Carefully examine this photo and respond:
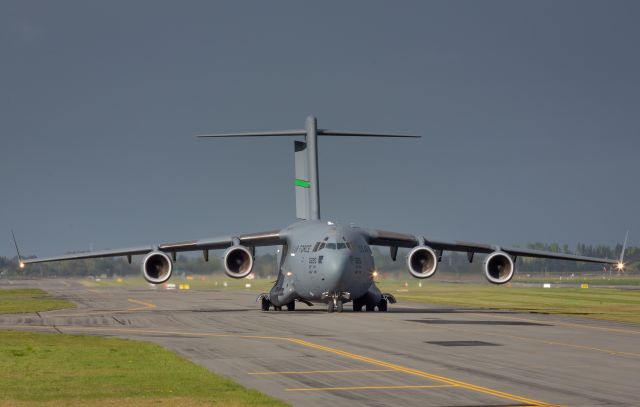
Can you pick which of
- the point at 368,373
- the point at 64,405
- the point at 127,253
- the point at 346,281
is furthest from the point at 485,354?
the point at 127,253

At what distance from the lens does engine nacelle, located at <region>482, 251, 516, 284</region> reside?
42.1 metres

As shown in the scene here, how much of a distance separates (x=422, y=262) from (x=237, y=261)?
7.74 metres

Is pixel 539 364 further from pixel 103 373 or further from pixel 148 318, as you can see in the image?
pixel 148 318

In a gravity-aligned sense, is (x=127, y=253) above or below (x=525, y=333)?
above

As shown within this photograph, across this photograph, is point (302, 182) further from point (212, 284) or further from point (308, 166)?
point (212, 284)

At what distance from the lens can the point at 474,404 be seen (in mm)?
14891

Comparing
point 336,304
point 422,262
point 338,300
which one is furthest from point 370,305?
point 338,300

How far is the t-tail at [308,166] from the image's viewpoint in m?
45.9

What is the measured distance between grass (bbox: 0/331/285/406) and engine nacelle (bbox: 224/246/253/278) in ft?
51.5

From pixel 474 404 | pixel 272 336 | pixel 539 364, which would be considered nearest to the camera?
pixel 474 404

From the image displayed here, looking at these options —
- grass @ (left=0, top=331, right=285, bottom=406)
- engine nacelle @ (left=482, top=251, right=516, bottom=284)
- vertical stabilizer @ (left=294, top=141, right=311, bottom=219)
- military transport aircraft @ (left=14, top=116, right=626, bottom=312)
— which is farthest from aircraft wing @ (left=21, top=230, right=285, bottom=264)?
grass @ (left=0, top=331, right=285, bottom=406)

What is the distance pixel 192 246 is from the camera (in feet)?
143

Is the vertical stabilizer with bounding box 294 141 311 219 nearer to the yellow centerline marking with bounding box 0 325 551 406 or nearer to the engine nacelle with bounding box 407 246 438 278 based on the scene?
the engine nacelle with bounding box 407 246 438 278

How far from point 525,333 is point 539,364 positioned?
9.18 metres
